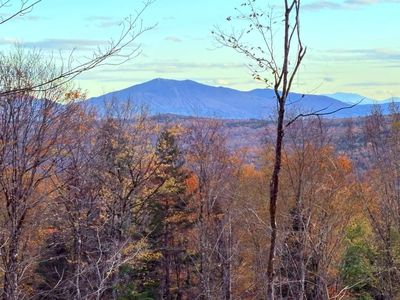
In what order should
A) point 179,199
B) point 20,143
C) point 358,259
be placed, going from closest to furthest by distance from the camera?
point 20,143 → point 358,259 → point 179,199

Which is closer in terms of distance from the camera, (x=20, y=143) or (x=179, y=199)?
(x=20, y=143)

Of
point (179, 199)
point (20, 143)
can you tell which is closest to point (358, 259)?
point (179, 199)

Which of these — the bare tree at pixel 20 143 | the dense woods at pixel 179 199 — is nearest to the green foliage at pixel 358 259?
the dense woods at pixel 179 199

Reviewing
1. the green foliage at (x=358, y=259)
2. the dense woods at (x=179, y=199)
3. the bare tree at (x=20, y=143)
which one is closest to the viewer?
the bare tree at (x=20, y=143)

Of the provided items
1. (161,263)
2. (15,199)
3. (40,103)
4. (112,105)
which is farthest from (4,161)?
(161,263)

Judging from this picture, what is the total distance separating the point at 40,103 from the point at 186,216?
1473 cm

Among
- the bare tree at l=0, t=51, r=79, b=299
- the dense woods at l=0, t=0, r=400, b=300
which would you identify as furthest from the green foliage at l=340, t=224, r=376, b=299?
the bare tree at l=0, t=51, r=79, b=299

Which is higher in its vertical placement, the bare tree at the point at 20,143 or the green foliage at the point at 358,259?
the bare tree at the point at 20,143

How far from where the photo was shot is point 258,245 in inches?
778

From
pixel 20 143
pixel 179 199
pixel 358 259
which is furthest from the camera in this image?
pixel 179 199

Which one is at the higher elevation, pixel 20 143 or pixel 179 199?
pixel 20 143

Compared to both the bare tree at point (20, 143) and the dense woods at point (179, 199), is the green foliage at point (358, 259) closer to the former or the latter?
the dense woods at point (179, 199)

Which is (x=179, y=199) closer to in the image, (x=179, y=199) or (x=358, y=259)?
(x=179, y=199)

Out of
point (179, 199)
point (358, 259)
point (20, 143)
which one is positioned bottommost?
point (358, 259)
